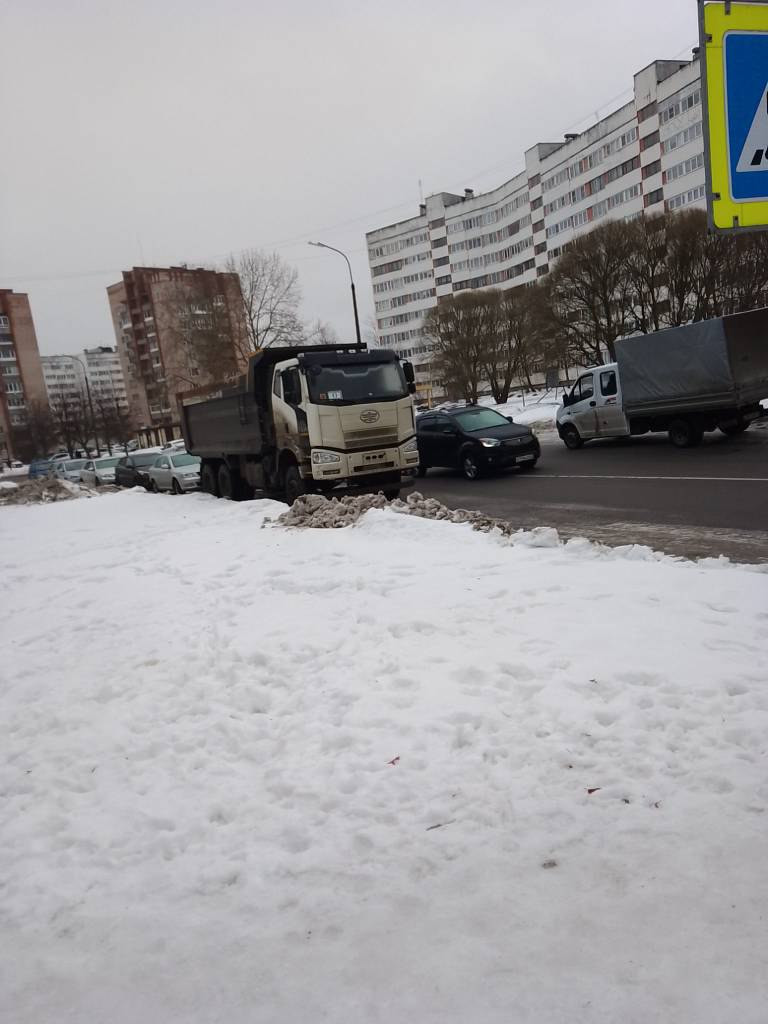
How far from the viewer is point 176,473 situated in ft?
68.1

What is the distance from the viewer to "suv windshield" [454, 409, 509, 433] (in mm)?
17500

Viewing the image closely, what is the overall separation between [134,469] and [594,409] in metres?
16.2

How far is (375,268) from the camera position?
108562 millimetres

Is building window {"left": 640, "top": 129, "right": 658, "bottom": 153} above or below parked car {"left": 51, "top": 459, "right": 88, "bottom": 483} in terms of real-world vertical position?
above

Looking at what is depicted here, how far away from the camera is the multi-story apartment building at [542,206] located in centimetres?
6275

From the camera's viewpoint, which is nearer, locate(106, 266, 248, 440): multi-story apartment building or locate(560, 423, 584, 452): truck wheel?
locate(560, 423, 584, 452): truck wheel

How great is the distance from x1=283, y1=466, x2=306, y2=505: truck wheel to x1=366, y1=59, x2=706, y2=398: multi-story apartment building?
31.9 meters

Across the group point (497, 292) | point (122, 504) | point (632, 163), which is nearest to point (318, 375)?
point (122, 504)

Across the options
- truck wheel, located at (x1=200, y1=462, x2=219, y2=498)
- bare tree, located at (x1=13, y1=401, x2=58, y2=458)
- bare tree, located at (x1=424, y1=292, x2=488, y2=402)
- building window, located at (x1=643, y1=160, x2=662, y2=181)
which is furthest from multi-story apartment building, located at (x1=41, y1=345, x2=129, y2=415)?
truck wheel, located at (x1=200, y1=462, x2=219, y2=498)

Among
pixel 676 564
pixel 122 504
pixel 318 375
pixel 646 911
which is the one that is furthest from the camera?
pixel 122 504

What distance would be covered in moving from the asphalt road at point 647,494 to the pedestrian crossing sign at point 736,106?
520 centimetres

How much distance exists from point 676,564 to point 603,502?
5738 millimetres

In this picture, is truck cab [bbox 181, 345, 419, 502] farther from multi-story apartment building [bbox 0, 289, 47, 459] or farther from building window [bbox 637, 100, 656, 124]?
multi-story apartment building [bbox 0, 289, 47, 459]

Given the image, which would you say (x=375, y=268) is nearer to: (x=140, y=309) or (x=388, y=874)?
(x=140, y=309)
